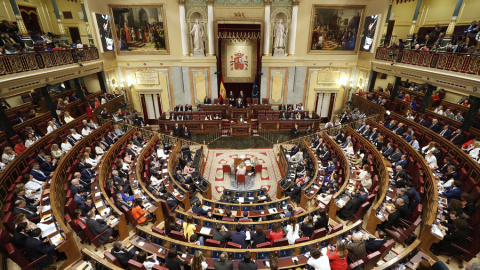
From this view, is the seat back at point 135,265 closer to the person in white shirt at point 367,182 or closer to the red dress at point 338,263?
the red dress at point 338,263

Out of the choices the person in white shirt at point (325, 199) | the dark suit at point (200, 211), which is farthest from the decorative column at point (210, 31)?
the person in white shirt at point (325, 199)

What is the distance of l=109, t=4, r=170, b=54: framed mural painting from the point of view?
13844 millimetres

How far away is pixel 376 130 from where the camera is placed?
10.5 m

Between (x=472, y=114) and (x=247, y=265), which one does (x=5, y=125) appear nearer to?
(x=247, y=265)

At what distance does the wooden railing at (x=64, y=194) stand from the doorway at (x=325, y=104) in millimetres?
13386

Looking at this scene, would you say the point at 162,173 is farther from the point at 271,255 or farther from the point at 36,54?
the point at 36,54

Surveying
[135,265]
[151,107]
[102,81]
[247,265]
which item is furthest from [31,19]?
[247,265]

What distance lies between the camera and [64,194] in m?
6.94

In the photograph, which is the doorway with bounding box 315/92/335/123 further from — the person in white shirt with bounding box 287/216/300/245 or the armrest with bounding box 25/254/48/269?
the armrest with bounding box 25/254/48/269

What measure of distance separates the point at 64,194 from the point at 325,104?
50.8 ft

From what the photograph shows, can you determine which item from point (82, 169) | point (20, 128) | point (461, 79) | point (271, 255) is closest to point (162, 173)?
point (82, 169)

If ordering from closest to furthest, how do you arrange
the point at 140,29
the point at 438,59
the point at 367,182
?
the point at 367,182
the point at 438,59
the point at 140,29

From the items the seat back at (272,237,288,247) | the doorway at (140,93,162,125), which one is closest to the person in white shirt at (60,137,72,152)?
the doorway at (140,93,162,125)

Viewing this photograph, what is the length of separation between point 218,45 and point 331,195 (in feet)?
38.1
